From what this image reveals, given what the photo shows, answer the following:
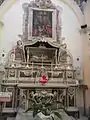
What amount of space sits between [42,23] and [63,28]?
0.86 metres

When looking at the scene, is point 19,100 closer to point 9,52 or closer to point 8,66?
point 8,66

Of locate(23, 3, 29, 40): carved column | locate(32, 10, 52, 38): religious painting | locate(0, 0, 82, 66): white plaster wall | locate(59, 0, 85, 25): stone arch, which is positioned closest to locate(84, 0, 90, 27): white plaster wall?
locate(59, 0, 85, 25): stone arch

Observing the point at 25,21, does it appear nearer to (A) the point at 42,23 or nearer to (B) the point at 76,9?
(A) the point at 42,23

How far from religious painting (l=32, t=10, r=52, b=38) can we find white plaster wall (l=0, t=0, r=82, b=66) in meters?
0.53

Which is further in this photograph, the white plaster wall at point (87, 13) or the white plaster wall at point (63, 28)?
the white plaster wall at point (87, 13)

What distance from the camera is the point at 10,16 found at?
21.2 feet

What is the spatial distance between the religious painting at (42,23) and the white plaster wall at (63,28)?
0.53 m

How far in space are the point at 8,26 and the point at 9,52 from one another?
3.35 ft

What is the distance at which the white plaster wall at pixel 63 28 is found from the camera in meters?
6.30

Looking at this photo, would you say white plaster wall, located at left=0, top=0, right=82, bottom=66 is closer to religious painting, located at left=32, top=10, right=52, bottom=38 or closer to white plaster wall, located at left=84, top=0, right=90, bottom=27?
white plaster wall, located at left=84, top=0, right=90, bottom=27

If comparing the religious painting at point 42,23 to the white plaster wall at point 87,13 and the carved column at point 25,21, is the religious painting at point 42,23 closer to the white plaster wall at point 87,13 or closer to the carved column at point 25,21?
the carved column at point 25,21

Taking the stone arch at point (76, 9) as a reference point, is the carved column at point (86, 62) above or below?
below

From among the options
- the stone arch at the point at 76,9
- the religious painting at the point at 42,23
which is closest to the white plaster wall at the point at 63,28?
the stone arch at the point at 76,9

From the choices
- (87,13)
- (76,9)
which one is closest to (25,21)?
(76,9)
